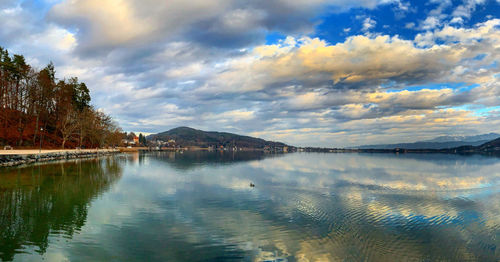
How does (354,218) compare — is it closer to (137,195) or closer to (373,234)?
(373,234)

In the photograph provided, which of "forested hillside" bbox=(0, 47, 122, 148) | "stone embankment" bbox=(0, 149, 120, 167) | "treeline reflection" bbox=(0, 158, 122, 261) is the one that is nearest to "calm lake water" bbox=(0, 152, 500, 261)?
"treeline reflection" bbox=(0, 158, 122, 261)

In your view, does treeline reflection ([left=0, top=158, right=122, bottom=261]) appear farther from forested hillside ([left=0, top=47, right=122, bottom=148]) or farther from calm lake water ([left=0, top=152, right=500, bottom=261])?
forested hillside ([left=0, top=47, right=122, bottom=148])

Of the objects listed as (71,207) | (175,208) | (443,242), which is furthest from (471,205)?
(71,207)

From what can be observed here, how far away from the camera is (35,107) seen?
7738 cm

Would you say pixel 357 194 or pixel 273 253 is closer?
pixel 273 253

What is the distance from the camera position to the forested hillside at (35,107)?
226ft

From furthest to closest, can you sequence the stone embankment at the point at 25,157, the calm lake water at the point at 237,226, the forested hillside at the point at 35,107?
the forested hillside at the point at 35,107 < the stone embankment at the point at 25,157 < the calm lake water at the point at 237,226

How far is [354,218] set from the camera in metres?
17.7

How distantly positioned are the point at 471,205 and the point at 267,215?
19.2 metres

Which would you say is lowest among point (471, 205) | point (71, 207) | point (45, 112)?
point (471, 205)

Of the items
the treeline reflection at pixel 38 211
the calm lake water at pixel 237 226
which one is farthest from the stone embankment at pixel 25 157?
the calm lake water at pixel 237 226

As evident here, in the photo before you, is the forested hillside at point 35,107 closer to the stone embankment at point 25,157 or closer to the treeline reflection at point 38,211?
the stone embankment at point 25,157

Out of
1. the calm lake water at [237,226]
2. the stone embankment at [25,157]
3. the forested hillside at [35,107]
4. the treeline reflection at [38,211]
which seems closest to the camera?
the calm lake water at [237,226]

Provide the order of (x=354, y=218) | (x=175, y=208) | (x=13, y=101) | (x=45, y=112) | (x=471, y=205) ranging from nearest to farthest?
(x=354, y=218) → (x=175, y=208) → (x=471, y=205) → (x=13, y=101) → (x=45, y=112)
